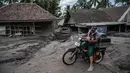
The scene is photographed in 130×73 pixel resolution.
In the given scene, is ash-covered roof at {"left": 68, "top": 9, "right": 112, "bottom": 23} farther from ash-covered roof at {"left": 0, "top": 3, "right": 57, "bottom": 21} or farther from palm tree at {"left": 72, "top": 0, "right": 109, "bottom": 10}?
palm tree at {"left": 72, "top": 0, "right": 109, "bottom": 10}

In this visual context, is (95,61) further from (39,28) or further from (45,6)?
(45,6)

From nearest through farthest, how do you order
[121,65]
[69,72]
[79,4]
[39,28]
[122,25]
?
[69,72], [121,65], [39,28], [122,25], [79,4]

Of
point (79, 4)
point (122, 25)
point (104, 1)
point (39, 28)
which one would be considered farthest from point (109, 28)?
point (79, 4)

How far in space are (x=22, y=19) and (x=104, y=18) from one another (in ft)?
48.3

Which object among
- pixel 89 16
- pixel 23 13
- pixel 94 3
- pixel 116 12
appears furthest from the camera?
pixel 94 3

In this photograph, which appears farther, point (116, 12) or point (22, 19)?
point (116, 12)

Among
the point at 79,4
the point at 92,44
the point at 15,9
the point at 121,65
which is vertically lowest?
the point at 121,65

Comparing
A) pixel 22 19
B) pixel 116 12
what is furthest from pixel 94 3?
pixel 22 19

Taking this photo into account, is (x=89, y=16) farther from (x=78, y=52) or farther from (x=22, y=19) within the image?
(x=78, y=52)

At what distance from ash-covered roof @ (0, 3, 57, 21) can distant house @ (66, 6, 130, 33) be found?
5.37m

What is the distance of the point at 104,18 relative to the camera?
26.3 meters

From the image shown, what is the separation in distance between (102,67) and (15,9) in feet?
58.1

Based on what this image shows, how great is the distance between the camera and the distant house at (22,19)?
18.9m

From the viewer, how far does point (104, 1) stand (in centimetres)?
3862
